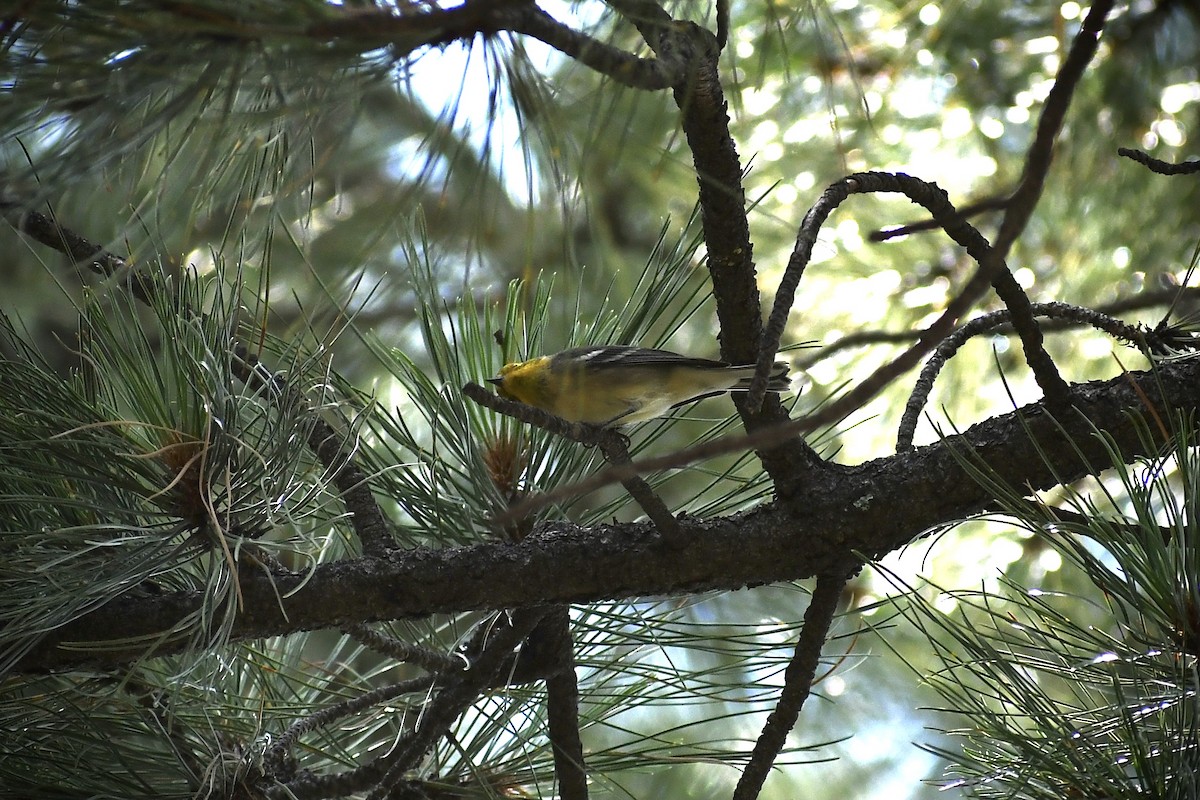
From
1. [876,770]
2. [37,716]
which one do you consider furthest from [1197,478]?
[876,770]

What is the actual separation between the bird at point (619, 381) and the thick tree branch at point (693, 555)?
25 cm

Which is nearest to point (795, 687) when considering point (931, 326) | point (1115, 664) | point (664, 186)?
point (1115, 664)

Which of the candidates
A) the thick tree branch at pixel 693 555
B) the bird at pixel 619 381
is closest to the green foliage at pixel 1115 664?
the thick tree branch at pixel 693 555

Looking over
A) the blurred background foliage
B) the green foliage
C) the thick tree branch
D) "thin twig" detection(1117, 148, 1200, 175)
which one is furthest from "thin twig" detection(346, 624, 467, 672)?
"thin twig" detection(1117, 148, 1200, 175)

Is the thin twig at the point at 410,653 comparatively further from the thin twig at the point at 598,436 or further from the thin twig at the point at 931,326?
the thin twig at the point at 931,326

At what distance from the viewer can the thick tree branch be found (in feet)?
3.77

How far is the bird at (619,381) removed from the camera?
1.52 m

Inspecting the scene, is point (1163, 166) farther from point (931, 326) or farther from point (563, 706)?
point (563, 706)

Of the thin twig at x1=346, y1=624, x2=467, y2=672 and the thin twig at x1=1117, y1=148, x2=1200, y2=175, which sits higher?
the thin twig at x1=1117, y1=148, x2=1200, y2=175

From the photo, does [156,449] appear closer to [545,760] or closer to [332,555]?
[332,555]

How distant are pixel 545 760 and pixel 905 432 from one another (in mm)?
685

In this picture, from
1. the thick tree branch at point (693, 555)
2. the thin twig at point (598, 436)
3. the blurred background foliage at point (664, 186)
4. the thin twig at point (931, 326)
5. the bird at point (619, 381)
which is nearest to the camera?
the thin twig at point (931, 326)

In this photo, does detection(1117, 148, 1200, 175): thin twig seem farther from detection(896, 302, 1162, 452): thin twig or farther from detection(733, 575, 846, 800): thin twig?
detection(733, 575, 846, 800): thin twig

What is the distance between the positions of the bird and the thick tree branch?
9.9 inches
